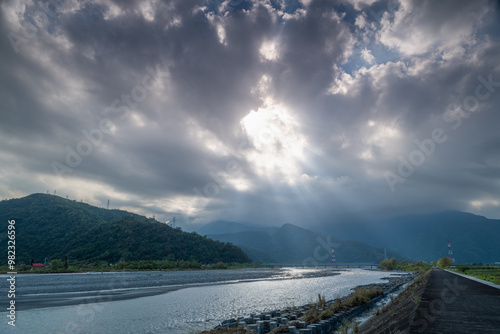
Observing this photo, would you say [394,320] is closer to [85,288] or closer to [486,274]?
[85,288]

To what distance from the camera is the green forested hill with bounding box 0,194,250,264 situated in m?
124

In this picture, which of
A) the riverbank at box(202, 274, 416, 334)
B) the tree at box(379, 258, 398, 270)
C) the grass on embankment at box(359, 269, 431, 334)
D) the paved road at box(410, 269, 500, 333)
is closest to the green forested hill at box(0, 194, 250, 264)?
the tree at box(379, 258, 398, 270)

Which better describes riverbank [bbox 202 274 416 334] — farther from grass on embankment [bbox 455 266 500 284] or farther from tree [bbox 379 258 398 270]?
tree [bbox 379 258 398 270]

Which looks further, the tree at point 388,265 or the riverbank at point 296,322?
the tree at point 388,265

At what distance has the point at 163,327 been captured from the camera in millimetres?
19016

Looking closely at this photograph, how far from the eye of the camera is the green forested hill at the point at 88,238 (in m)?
124

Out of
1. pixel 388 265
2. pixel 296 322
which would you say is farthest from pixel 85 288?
pixel 388 265

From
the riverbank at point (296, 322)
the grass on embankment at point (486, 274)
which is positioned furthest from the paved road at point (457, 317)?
the grass on embankment at point (486, 274)

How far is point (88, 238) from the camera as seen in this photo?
135625 millimetres

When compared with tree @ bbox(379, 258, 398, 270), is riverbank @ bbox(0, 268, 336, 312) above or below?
above

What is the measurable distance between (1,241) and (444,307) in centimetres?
17047

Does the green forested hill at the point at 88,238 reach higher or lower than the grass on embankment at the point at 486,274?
higher

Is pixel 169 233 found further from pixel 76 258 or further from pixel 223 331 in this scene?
pixel 223 331

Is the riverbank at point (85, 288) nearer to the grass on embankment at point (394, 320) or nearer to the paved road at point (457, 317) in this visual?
the grass on embankment at point (394, 320)
